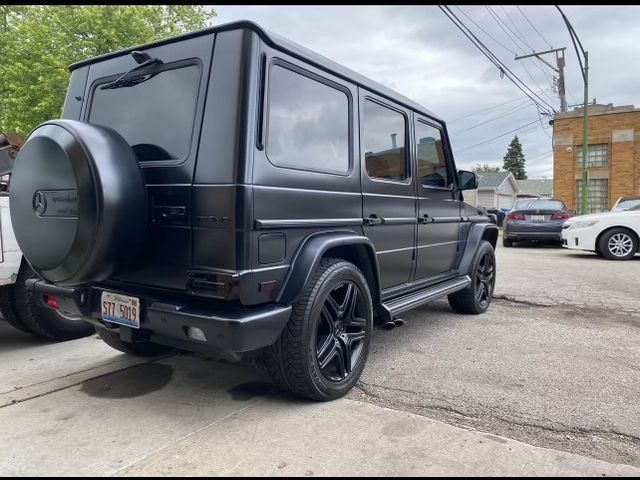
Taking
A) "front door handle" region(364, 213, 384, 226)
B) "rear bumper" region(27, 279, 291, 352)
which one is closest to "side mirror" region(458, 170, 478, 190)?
"front door handle" region(364, 213, 384, 226)

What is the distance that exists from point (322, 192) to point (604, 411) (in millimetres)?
2131

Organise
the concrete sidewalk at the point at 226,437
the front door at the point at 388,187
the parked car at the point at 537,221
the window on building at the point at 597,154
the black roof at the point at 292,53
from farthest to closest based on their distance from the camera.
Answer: the window on building at the point at 597,154, the parked car at the point at 537,221, the front door at the point at 388,187, the black roof at the point at 292,53, the concrete sidewalk at the point at 226,437

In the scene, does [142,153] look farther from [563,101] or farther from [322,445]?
[563,101]

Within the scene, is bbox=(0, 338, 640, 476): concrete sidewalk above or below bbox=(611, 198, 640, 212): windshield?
below

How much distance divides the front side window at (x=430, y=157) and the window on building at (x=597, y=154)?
914 inches

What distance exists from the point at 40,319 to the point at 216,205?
2573mm

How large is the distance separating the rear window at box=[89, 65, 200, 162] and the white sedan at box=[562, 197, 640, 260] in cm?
1003

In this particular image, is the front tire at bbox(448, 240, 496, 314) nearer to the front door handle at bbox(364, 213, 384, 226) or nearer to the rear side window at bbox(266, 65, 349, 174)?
the front door handle at bbox(364, 213, 384, 226)

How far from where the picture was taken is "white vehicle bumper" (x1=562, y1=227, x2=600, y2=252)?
10320 millimetres

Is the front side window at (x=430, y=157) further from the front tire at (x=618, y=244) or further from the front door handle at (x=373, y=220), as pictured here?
the front tire at (x=618, y=244)

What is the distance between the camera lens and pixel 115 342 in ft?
11.8

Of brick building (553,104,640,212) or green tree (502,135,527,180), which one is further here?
green tree (502,135,527,180)

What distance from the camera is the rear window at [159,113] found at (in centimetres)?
270

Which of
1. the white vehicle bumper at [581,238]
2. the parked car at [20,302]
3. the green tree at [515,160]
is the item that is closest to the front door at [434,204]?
the parked car at [20,302]
